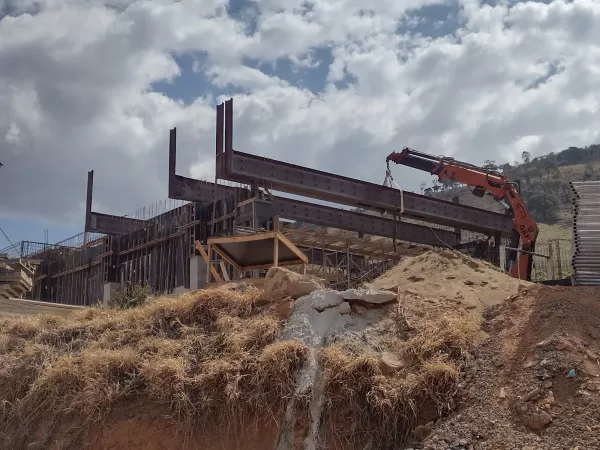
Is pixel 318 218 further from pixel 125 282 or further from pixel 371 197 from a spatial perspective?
pixel 125 282

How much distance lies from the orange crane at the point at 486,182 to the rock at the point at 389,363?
1240 centimetres

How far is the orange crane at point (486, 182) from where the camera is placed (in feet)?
73.7

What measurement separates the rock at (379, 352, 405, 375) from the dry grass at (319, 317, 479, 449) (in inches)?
2.7

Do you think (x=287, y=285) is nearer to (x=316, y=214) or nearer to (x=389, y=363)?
(x=389, y=363)

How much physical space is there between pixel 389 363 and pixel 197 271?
14.6m

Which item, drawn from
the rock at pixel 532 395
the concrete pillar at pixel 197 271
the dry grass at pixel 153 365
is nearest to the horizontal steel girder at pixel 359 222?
the concrete pillar at pixel 197 271

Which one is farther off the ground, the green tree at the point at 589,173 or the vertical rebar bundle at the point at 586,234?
the green tree at the point at 589,173

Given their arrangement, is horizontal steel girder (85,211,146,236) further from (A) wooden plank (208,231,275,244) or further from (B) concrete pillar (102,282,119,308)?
(A) wooden plank (208,231,275,244)

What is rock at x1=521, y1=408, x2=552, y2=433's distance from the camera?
25.5 feet

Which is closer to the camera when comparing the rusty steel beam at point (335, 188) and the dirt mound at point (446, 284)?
the dirt mound at point (446, 284)

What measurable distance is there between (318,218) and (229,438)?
47.4ft

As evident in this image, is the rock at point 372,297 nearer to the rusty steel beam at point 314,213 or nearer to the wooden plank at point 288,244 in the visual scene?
the wooden plank at point 288,244

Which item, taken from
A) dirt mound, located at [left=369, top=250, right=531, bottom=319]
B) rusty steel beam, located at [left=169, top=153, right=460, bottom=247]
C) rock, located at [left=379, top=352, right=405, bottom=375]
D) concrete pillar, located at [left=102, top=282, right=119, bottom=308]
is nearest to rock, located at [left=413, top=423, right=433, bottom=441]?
rock, located at [left=379, top=352, right=405, bottom=375]

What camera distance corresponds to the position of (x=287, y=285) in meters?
11.5
